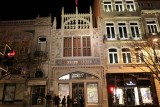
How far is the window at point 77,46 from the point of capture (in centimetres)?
2527

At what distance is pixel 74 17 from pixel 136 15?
9.75 m

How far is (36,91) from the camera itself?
76.9ft

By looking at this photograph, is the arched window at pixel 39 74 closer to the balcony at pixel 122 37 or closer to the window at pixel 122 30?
the balcony at pixel 122 37

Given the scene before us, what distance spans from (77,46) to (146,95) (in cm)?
1189

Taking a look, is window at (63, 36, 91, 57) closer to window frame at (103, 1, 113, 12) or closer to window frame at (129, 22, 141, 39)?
window frame at (103, 1, 113, 12)

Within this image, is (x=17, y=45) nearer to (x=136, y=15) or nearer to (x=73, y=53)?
(x=73, y=53)

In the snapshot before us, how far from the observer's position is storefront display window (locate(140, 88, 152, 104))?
23.1 meters

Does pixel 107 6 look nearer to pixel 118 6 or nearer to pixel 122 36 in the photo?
pixel 118 6

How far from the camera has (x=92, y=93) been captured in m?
23.5

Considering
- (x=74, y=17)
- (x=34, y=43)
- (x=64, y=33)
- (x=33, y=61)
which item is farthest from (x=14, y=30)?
(x=74, y=17)

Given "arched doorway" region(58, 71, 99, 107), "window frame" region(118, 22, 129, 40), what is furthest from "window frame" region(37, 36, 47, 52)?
"window frame" region(118, 22, 129, 40)

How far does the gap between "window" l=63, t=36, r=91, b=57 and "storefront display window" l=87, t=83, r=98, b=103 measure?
4.65m

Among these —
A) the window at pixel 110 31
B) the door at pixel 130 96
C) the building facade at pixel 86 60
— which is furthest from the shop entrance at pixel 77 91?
the window at pixel 110 31

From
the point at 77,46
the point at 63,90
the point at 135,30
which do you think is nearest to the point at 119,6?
the point at 135,30
